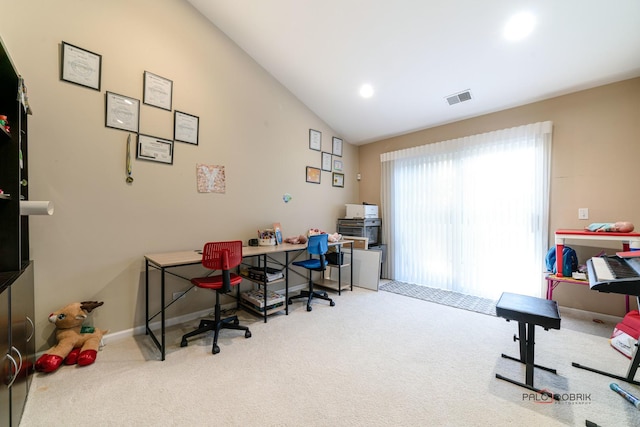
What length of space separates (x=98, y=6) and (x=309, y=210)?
10.6ft

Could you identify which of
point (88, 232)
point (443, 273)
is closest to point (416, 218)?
point (443, 273)

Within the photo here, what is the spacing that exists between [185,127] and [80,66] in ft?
3.03

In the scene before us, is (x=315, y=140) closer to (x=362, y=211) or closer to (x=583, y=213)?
(x=362, y=211)

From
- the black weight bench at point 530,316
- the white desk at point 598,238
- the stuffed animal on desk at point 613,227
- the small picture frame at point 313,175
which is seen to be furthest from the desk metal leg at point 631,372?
the small picture frame at point 313,175

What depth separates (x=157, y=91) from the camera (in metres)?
2.67

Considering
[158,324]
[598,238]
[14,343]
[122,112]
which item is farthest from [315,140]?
[14,343]

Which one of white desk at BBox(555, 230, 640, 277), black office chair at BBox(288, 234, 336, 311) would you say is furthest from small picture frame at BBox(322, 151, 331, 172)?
white desk at BBox(555, 230, 640, 277)

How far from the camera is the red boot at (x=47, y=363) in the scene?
1.89m

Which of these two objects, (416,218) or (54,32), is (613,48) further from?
(54,32)

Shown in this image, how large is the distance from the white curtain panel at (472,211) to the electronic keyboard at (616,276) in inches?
63.0

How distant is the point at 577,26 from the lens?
227 centimetres

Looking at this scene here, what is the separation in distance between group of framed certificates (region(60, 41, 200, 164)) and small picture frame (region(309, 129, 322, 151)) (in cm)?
179

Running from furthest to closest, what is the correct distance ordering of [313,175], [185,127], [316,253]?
1. [313,175]
2. [316,253]
3. [185,127]

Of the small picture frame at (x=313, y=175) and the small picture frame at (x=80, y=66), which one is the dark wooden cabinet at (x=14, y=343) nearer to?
the small picture frame at (x=80, y=66)
